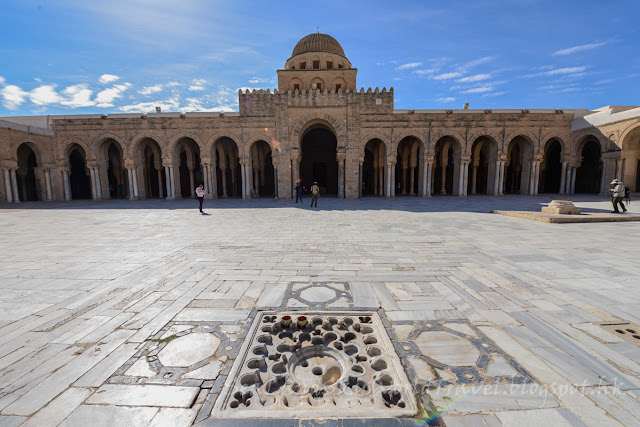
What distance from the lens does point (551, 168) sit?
23.5m

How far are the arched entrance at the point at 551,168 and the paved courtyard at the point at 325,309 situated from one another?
69.4ft

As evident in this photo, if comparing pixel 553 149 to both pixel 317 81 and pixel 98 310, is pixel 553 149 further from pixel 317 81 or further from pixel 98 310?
pixel 98 310

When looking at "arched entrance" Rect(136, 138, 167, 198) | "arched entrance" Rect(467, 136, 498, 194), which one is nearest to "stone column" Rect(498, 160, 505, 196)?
"arched entrance" Rect(467, 136, 498, 194)

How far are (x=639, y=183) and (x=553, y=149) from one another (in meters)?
6.08

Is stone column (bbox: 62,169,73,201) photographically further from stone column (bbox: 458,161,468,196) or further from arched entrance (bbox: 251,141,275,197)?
stone column (bbox: 458,161,468,196)

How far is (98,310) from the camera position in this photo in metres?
2.94

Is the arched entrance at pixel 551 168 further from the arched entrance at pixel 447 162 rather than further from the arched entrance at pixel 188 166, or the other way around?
the arched entrance at pixel 188 166

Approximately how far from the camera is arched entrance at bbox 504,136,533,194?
65.8ft

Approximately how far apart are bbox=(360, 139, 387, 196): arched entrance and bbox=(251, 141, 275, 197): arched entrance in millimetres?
8449

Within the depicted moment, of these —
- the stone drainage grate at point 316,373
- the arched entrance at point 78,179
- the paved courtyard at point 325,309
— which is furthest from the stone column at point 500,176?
the arched entrance at point 78,179

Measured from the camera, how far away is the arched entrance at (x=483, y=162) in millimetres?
20000

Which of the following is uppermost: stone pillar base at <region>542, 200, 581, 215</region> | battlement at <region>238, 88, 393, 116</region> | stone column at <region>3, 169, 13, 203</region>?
battlement at <region>238, 88, 393, 116</region>

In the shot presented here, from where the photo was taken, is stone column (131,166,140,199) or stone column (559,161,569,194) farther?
stone column (559,161,569,194)

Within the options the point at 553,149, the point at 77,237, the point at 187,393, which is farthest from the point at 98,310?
the point at 553,149
